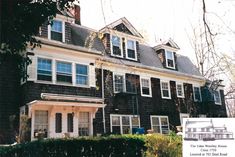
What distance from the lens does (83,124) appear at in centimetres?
1917

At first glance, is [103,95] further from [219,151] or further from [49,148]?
[219,151]

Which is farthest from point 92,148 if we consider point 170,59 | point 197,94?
point 197,94

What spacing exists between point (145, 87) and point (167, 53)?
5.23 metres

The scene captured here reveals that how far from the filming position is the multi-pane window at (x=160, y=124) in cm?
2398

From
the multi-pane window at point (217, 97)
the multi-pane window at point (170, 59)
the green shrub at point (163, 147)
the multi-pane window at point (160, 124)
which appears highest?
the multi-pane window at point (170, 59)

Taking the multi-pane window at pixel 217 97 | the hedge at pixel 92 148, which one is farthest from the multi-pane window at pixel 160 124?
the hedge at pixel 92 148

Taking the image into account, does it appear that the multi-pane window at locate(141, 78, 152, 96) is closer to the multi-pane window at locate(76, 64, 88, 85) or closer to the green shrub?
the multi-pane window at locate(76, 64, 88, 85)

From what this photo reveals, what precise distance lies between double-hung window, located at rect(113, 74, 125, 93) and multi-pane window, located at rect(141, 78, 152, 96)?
2.11m

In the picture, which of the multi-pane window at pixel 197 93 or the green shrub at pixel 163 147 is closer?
the green shrub at pixel 163 147

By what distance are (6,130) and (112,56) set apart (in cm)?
930

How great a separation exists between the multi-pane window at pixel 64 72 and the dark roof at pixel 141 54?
1.81 m

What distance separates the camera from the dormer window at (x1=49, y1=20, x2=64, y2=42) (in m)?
19.5

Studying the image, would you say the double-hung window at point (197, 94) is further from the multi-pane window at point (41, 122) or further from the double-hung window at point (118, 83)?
the multi-pane window at point (41, 122)

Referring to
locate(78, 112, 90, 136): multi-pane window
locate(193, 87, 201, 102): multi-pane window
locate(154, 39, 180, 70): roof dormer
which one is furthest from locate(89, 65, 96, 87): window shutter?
locate(193, 87, 201, 102): multi-pane window
